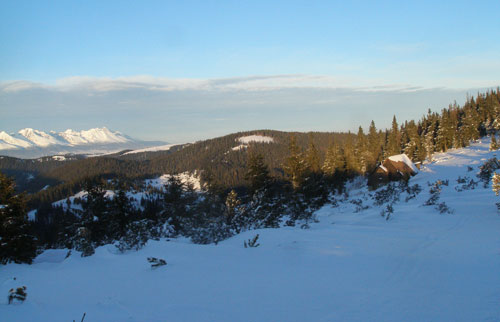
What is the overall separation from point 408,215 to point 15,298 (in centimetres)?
1222

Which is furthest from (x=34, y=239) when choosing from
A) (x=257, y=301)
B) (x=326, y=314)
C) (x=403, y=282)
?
(x=403, y=282)

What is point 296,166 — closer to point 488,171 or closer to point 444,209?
point 488,171

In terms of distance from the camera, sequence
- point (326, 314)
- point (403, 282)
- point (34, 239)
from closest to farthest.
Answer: point (326, 314)
point (403, 282)
point (34, 239)

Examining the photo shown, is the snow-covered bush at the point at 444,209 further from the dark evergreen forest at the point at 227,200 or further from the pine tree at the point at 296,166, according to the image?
the pine tree at the point at 296,166

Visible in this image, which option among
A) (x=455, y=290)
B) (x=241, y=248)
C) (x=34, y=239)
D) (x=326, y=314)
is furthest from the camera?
(x=34, y=239)

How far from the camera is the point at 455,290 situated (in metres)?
4.33

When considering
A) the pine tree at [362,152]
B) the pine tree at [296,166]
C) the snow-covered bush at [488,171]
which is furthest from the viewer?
the pine tree at [362,152]

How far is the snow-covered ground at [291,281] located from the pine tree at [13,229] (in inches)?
238

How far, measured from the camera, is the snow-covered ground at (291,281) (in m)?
4.11

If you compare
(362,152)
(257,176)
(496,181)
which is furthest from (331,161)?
(496,181)

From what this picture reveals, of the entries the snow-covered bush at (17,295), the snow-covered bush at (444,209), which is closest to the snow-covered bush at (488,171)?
the snow-covered bush at (444,209)

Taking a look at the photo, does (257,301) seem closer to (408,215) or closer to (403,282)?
(403,282)

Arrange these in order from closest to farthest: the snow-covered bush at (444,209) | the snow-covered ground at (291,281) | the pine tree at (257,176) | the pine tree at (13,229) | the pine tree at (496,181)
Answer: the snow-covered ground at (291,281) < the pine tree at (496,181) < the snow-covered bush at (444,209) < the pine tree at (13,229) < the pine tree at (257,176)

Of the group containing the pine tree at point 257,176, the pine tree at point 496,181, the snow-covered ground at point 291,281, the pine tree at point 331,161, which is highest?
the pine tree at point 496,181
